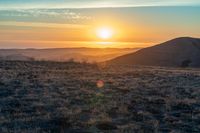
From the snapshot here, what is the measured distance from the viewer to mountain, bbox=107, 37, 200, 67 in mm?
99037

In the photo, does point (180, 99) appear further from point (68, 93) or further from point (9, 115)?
point (9, 115)

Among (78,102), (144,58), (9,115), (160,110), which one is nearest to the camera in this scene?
(9,115)

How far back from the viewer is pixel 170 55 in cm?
10619

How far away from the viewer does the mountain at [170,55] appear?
99037 millimetres

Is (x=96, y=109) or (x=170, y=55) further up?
(x=170, y=55)

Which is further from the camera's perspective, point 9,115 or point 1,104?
point 1,104

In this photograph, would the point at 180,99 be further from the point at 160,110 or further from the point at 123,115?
the point at 123,115

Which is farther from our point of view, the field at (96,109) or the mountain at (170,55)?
the mountain at (170,55)

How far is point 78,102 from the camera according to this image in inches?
885

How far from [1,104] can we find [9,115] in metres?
2.89

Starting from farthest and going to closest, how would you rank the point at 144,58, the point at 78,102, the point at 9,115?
the point at 144,58 < the point at 78,102 < the point at 9,115

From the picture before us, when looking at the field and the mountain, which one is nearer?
the field

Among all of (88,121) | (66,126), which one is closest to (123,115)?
(88,121)

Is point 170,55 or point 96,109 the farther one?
point 170,55
